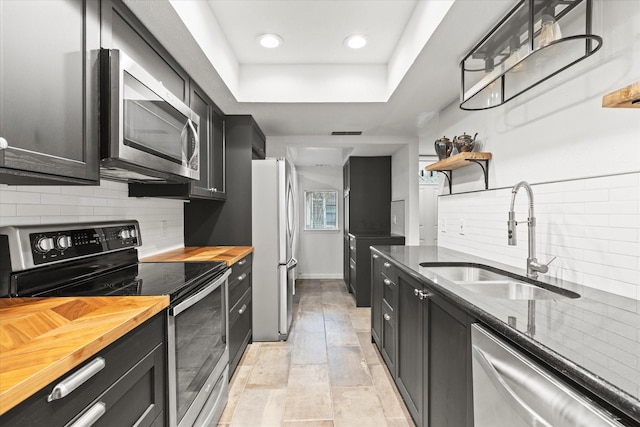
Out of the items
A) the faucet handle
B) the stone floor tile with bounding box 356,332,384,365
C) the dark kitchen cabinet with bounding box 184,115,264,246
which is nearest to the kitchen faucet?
the faucet handle

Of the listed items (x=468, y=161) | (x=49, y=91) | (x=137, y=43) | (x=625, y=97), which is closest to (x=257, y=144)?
(x=137, y=43)

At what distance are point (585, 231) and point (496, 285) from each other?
0.49 m

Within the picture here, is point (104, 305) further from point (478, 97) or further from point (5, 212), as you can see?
point (478, 97)

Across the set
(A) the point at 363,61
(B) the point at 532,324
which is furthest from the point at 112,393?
(A) the point at 363,61

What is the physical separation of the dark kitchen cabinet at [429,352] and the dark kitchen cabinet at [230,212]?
1.44 metres

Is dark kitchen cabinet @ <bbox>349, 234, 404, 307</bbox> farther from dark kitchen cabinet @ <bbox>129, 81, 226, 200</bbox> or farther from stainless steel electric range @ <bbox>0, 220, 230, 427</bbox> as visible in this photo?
stainless steel electric range @ <bbox>0, 220, 230, 427</bbox>

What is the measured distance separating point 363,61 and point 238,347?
8.33 feet

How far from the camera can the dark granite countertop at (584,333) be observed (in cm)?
63

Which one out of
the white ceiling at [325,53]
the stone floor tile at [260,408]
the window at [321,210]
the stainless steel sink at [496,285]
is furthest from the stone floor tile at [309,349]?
the window at [321,210]

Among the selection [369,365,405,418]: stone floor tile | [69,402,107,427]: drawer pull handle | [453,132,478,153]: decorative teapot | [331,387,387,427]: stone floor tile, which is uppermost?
[453,132,478,153]: decorative teapot

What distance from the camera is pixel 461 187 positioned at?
8.70ft

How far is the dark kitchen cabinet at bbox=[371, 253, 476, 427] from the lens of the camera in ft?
3.99

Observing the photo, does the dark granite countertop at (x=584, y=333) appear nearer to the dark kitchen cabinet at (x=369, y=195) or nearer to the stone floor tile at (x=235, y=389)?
the stone floor tile at (x=235, y=389)

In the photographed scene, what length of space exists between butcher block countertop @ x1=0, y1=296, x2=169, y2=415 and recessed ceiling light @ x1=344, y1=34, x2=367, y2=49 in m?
2.08
